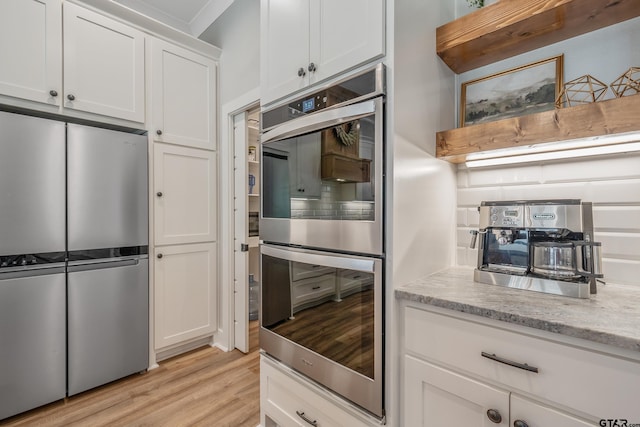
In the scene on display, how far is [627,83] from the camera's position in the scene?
105cm

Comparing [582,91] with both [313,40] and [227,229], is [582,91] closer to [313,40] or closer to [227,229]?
[313,40]

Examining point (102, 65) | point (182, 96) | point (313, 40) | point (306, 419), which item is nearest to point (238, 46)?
point (182, 96)

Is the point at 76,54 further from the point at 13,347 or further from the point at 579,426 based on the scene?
the point at 579,426

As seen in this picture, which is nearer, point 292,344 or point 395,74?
point 395,74

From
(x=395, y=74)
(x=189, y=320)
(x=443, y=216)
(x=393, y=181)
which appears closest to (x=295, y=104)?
(x=395, y=74)

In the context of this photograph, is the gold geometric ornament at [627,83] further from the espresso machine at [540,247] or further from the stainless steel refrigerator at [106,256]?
the stainless steel refrigerator at [106,256]

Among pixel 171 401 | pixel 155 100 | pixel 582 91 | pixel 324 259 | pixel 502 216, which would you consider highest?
pixel 155 100

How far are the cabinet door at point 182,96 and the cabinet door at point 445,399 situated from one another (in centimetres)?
227

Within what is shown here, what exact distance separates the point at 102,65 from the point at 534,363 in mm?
2791

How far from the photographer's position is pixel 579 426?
2.45 feet

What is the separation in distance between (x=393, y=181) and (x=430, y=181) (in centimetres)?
34

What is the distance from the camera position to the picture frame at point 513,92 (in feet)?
4.02

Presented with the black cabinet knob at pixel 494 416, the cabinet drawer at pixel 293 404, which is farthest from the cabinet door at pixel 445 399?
the cabinet drawer at pixel 293 404

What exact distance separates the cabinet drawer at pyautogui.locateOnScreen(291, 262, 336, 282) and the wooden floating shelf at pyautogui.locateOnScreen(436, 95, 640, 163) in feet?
2.41
